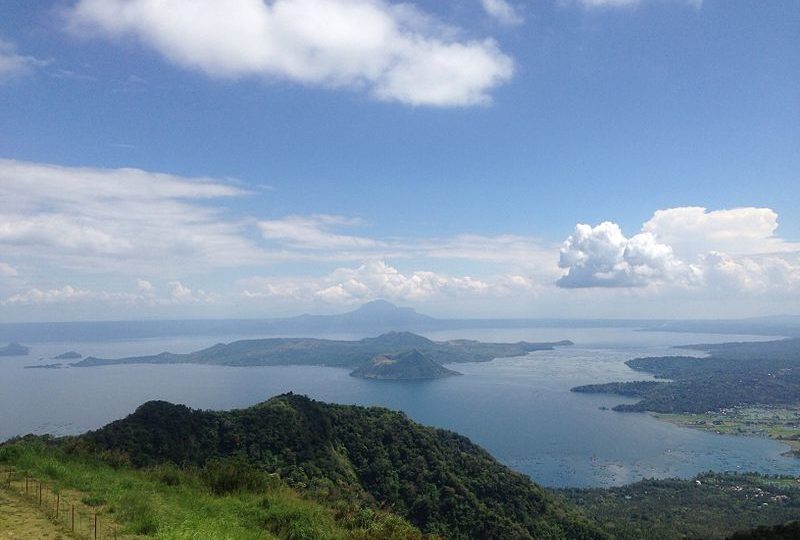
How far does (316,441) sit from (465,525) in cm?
1467

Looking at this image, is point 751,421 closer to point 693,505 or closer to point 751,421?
point 751,421

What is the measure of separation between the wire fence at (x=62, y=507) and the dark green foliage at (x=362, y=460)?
72.9 feet

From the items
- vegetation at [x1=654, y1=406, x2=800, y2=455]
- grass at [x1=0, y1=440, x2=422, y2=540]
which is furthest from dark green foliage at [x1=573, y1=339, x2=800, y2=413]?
grass at [x1=0, y1=440, x2=422, y2=540]

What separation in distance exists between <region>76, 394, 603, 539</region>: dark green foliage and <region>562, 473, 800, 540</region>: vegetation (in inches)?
727

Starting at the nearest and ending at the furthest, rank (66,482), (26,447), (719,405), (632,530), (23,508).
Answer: (23,508) < (66,482) < (26,447) < (632,530) < (719,405)

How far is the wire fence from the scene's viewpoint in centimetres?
898

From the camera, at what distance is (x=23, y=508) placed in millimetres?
9727

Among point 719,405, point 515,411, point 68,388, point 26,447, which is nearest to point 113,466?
point 26,447

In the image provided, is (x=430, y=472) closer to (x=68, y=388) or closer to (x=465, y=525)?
(x=465, y=525)

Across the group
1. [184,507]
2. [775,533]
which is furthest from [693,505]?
[184,507]

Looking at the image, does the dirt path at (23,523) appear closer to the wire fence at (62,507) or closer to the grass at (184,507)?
the wire fence at (62,507)

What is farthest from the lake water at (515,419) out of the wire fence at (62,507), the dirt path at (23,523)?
the dirt path at (23,523)

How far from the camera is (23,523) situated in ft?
29.6

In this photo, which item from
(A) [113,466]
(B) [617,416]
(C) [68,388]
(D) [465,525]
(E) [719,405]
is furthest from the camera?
(C) [68,388]
